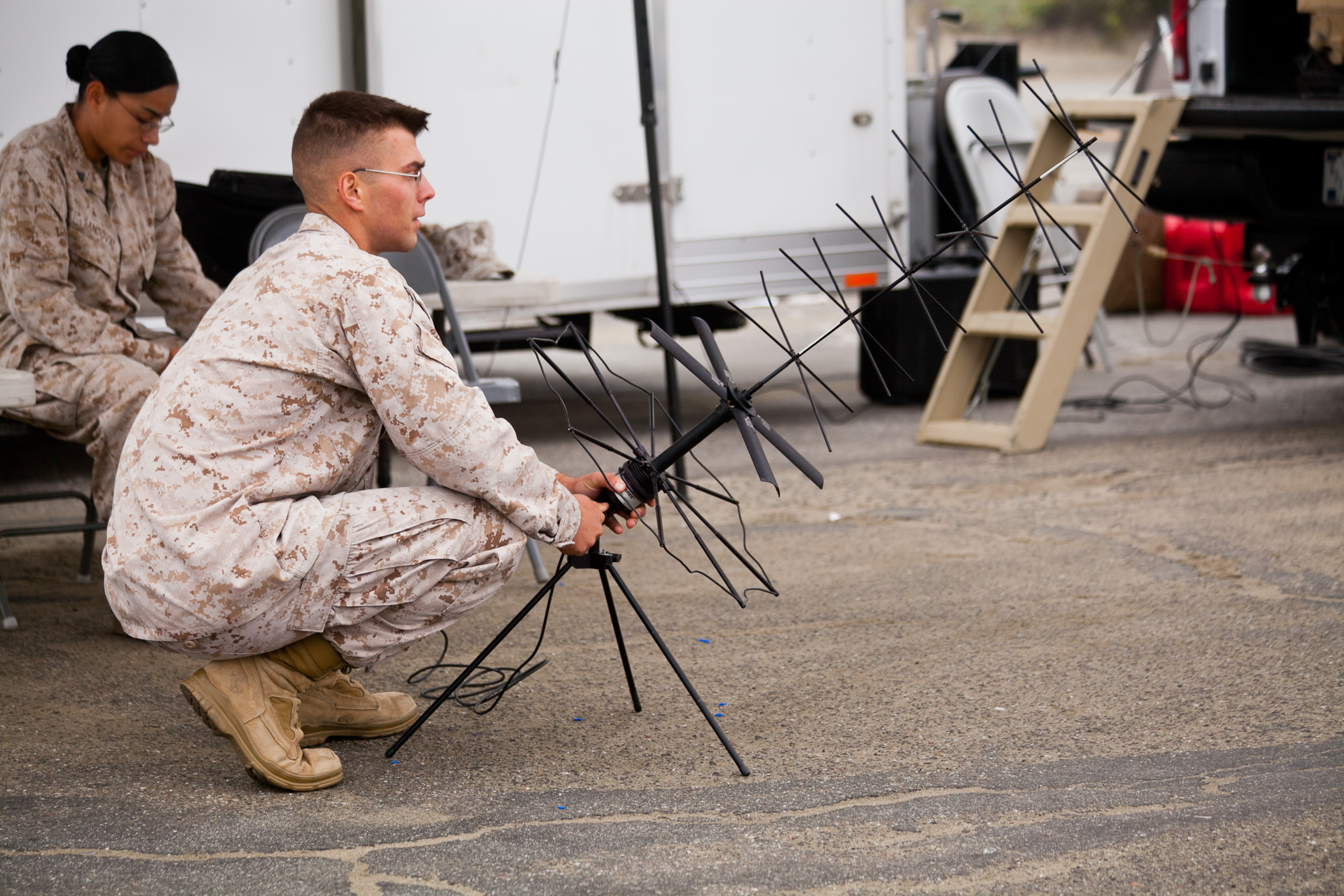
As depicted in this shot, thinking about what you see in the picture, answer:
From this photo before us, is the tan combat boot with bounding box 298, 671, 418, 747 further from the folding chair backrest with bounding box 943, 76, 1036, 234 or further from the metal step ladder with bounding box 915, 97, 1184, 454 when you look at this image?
the folding chair backrest with bounding box 943, 76, 1036, 234

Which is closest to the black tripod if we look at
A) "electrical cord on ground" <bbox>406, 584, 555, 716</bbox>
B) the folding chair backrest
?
"electrical cord on ground" <bbox>406, 584, 555, 716</bbox>

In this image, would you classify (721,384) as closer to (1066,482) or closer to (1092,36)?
(1066,482)

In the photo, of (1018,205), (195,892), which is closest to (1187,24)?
(1018,205)

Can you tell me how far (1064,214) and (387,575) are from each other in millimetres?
4184

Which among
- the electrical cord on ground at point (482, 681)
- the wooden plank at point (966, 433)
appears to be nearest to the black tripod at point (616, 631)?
the electrical cord on ground at point (482, 681)

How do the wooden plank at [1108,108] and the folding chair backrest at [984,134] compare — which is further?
the folding chair backrest at [984,134]

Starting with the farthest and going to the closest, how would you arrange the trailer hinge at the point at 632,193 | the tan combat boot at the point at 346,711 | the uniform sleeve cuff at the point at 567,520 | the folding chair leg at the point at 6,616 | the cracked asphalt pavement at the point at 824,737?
the trailer hinge at the point at 632,193, the folding chair leg at the point at 6,616, the tan combat boot at the point at 346,711, the uniform sleeve cuff at the point at 567,520, the cracked asphalt pavement at the point at 824,737

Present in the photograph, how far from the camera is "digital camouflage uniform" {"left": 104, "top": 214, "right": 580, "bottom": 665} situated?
2.33 meters

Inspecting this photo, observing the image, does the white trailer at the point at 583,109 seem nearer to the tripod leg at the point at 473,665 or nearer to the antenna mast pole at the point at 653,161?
the antenna mast pole at the point at 653,161

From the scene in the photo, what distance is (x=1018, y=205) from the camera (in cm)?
592

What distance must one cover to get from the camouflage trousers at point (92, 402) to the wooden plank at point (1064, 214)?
3.58 meters

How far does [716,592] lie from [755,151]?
9.62ft

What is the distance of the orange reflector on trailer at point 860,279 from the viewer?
20.9 ft

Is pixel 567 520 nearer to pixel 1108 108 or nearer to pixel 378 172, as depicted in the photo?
pixel 378 172
